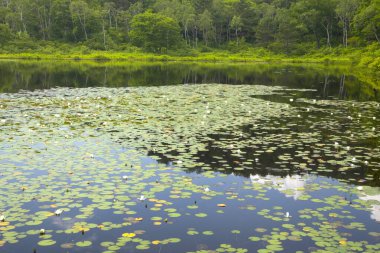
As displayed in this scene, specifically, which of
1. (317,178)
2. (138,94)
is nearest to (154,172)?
(317,178)

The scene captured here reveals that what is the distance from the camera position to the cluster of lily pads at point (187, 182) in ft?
23.4

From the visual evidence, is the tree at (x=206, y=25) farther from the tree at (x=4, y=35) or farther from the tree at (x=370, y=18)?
the tree at (x=4, y=35)

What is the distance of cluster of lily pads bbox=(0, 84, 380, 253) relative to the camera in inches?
281

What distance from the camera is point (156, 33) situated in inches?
3688

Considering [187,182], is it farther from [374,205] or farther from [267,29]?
[267,29]

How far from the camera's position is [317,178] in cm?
1050

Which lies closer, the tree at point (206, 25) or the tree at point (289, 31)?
the tree at point (289, 31)

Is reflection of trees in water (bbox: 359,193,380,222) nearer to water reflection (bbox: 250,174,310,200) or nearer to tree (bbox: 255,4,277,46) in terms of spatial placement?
water reflection (bbox: 250,174,310,200)

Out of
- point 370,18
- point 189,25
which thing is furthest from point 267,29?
point 370,18

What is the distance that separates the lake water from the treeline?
2836 inches

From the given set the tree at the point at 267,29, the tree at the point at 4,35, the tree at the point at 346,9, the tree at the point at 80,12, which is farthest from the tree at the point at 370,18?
the tree at the point at 4,35

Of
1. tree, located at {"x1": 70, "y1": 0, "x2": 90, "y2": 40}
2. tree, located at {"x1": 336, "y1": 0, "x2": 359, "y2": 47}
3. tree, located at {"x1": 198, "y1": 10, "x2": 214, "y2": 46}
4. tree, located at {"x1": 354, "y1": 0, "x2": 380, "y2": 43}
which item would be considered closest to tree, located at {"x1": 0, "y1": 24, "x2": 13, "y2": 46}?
tree, located at {"x1": 70, "y1": 0, "x2": 90, "y2": 40}

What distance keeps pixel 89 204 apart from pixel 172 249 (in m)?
2.60

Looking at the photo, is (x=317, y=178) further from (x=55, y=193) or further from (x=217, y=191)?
(x=55, y=193)
